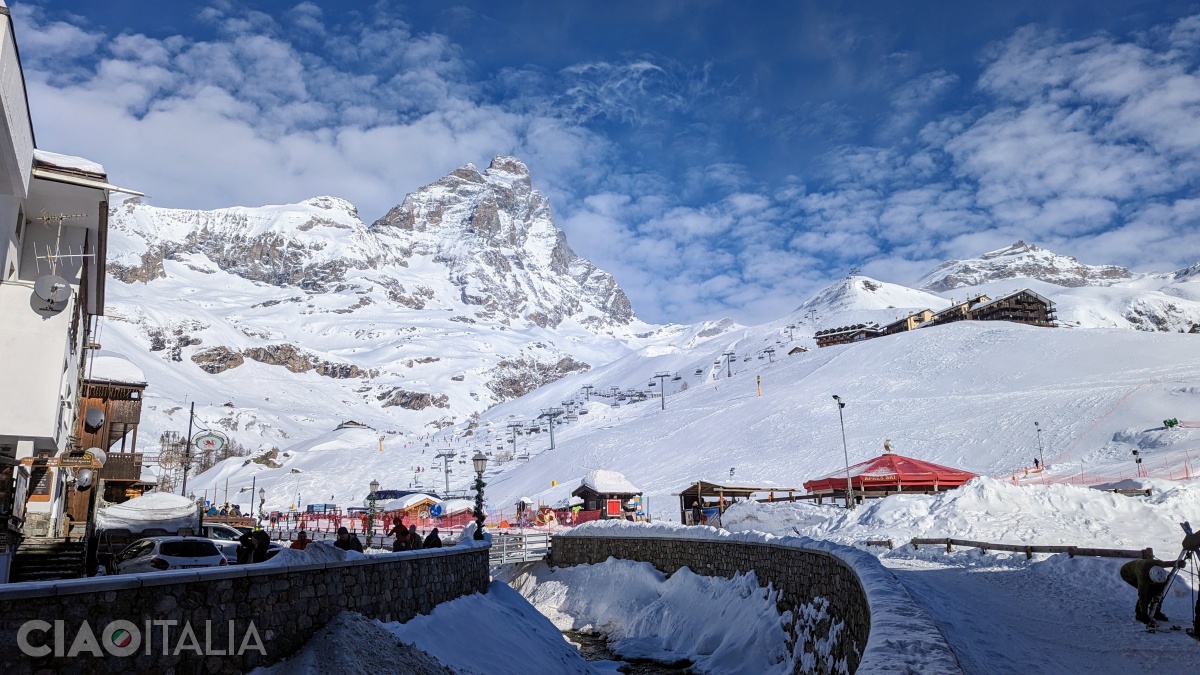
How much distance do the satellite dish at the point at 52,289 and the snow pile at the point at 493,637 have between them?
865 cm

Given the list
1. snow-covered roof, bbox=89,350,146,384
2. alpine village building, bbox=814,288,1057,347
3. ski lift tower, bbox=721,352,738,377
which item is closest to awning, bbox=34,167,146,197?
snow-covered roof, bbox=89,350,146,384

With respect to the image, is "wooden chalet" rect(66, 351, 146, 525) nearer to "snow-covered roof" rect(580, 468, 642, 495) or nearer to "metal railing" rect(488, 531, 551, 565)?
"metal railing" rect(488, 531, 551, 565)

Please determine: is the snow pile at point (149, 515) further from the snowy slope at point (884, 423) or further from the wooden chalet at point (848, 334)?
the wooden chalet at point (848, 334)

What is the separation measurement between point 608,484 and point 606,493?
3.78ft

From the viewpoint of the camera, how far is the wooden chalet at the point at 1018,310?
120812 millimetres

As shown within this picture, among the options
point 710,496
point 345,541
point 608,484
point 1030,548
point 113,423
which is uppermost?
point 113,423

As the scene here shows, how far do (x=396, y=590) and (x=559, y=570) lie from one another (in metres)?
21.4

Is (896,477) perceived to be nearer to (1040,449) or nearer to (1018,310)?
(1040,449)

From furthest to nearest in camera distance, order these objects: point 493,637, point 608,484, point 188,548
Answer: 1. point 608,484
2. point 188,548
3. point 493,637

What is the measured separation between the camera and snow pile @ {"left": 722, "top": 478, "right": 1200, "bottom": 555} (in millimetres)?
21609

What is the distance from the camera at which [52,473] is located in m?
24.5

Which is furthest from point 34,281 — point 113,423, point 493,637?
point 113,423

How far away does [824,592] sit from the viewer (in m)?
13.7

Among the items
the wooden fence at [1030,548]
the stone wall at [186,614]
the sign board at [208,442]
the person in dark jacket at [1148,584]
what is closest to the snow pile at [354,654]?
the stone wall at [186,614]
